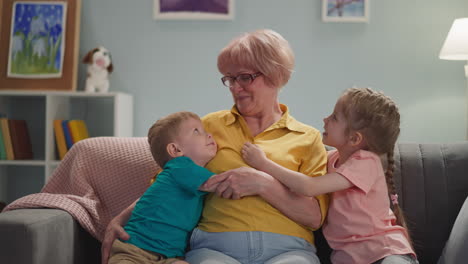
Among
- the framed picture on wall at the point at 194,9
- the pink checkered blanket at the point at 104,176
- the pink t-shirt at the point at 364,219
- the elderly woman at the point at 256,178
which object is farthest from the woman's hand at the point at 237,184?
the framed picture on wall at the point at 194,9

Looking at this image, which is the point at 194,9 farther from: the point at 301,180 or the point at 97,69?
the point at 301,180

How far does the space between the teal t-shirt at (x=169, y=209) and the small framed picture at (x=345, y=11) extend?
2379 millimetres

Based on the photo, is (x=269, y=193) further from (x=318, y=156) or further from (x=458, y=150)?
(x=458, y=150)

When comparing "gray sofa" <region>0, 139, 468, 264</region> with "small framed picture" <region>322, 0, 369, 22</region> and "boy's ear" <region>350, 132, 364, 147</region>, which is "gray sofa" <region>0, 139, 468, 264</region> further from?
"small framed picture" <region>322, 0, 369, 22</region>

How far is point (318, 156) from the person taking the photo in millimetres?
1858

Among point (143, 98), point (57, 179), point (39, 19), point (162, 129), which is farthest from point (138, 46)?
point (162, 129)

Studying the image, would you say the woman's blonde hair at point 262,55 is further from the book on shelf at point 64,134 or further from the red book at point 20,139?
the red book at point 20,139

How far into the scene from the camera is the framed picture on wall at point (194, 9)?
12.6 ft

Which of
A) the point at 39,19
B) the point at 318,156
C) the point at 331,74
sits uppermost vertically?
the point at 39,19

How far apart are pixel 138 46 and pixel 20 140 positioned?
1.02m

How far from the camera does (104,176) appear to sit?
2.05m

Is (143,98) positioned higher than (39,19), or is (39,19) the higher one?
(39,19)

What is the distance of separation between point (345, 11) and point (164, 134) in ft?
7.87

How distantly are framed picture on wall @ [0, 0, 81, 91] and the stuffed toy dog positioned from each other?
0.11 m
